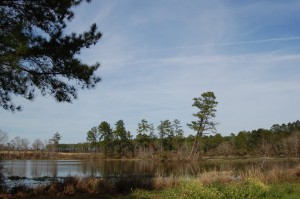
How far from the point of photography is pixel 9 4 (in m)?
12.1

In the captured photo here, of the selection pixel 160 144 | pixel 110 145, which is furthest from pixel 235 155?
pixel 110 145

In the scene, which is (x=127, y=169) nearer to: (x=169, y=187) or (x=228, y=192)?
(x=169, y=187)

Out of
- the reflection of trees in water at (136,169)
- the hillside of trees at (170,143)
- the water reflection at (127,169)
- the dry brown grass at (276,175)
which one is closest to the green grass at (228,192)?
the dry brown grass at (276,175)

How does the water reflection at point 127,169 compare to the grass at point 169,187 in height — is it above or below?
below

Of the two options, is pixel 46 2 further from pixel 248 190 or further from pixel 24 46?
pixel 248 190

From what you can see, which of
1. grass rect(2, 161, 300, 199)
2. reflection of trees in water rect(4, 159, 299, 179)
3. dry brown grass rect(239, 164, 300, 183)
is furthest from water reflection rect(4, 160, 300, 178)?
grass rect(2, 161, 300, 199)

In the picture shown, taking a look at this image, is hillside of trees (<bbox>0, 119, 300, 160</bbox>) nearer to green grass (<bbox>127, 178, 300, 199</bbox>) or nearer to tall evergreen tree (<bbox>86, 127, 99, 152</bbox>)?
tall evergreen tree (<bbox>86, 127, 99, 152</bbox>)

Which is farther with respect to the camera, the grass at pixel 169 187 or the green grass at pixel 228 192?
the grass at pixel 169 187

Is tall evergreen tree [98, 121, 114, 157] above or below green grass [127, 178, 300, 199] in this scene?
above

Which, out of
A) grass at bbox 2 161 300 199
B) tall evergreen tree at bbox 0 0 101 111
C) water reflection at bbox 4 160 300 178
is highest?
tall evergreen tree at bbox 0 0 101 111

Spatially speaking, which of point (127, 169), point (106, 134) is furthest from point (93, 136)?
point (127, 169)

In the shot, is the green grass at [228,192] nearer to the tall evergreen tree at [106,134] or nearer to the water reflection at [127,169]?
the water reflection at [127,169]

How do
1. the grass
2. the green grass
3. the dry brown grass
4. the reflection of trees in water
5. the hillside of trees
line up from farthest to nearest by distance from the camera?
the hillside of trees
the reflection of trees in water
the dry brown grass
the grass
the green grass

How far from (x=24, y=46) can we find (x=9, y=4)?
2399mm
